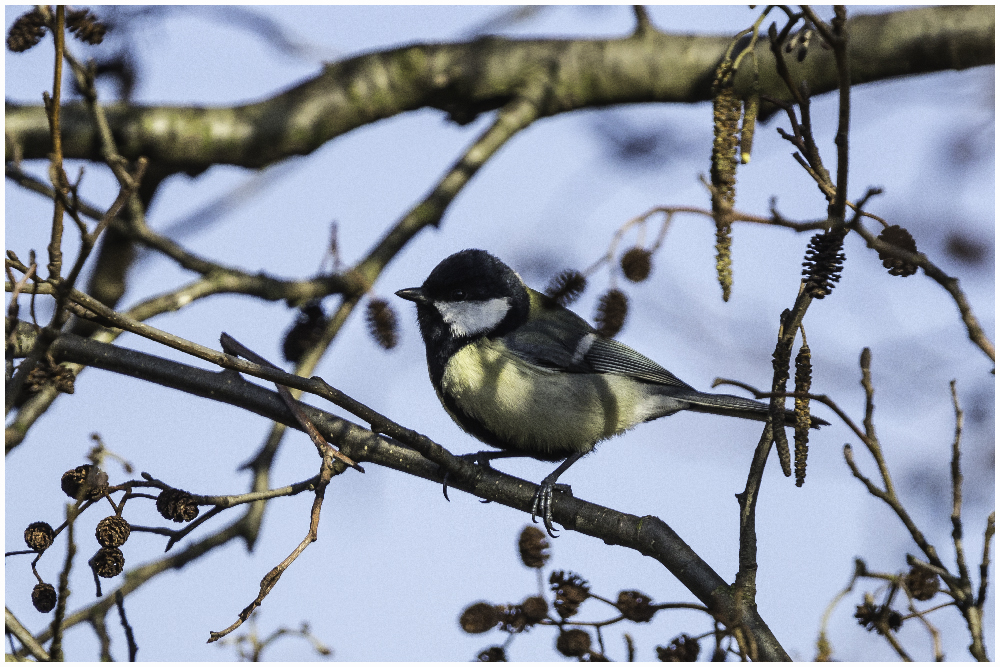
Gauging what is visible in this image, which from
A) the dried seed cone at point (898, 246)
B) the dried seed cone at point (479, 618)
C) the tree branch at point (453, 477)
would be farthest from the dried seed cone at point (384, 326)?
the dried seed cone at point (898, 246)

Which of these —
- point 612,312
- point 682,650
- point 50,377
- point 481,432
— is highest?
point 481,432

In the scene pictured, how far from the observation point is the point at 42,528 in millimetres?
1909

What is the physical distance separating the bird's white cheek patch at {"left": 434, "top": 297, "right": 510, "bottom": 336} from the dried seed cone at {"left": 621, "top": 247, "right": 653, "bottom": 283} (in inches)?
60.7

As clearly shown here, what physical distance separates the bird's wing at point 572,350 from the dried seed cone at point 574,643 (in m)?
1.61

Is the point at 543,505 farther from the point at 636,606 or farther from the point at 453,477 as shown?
the point at 636,606

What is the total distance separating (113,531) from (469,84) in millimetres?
2931

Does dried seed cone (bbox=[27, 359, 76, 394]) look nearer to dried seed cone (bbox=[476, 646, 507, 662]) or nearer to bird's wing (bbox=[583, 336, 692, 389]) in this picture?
dried seed cone (bbox=[476, 646, 507, 662])

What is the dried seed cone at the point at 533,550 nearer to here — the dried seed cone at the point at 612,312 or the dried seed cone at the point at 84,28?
the dried seed cone at the point at 612,312

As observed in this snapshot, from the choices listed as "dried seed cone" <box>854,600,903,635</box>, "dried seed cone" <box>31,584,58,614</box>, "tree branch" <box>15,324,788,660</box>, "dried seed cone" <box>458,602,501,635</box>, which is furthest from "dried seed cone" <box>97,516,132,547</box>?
"dried seed cone" <box>854,600,903,635</box>

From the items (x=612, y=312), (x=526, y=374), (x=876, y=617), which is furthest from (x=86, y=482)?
(x=526, y=374)

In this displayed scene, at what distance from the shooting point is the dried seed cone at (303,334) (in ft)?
10.8

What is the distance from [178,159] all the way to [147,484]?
8.11 feet

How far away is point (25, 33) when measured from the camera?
8.25 feet

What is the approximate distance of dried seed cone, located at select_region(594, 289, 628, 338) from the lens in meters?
2.07
